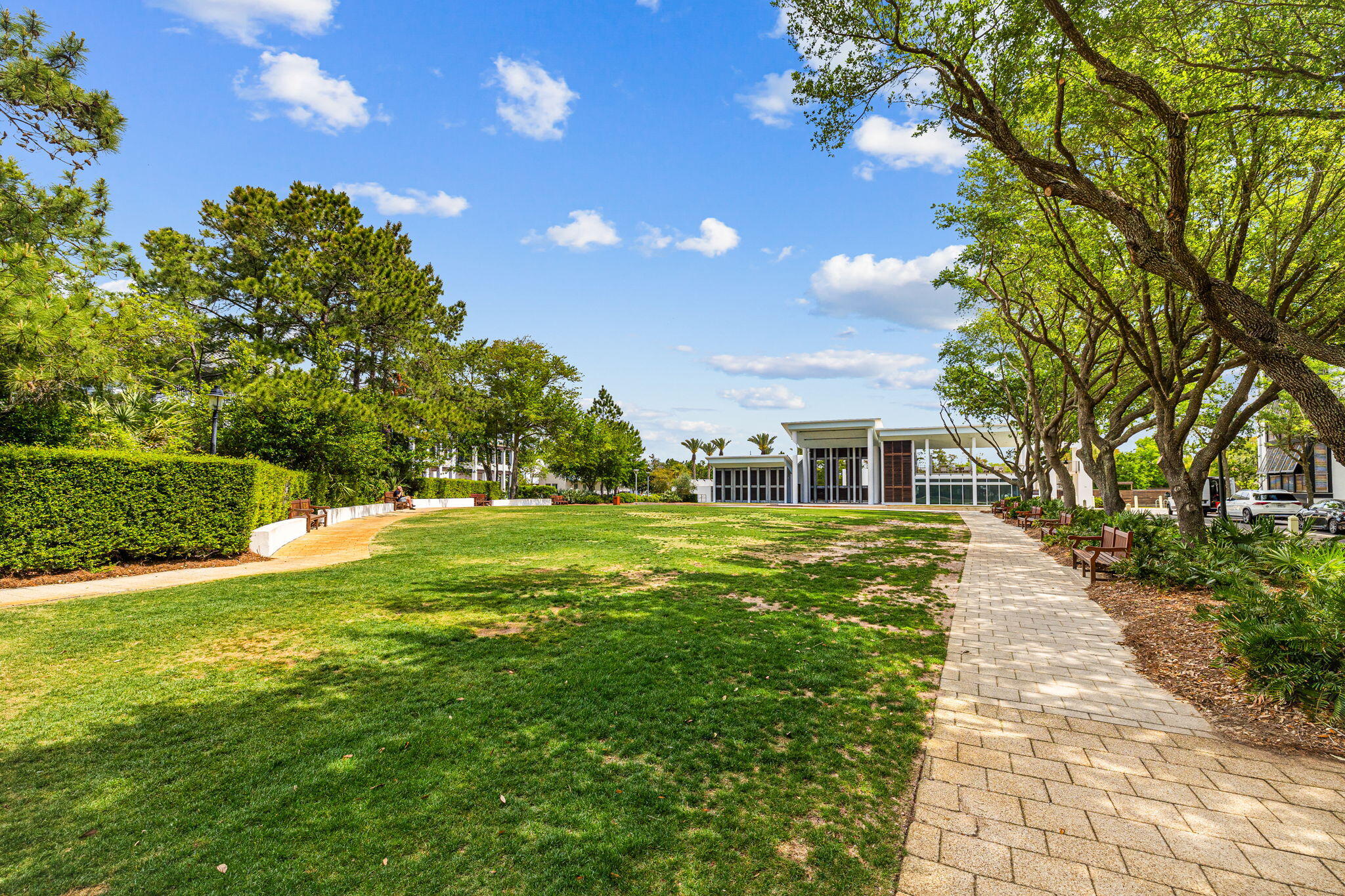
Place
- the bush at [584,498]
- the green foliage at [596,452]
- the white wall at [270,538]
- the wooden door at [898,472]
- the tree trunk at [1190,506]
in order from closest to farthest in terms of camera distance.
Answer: the tree trunk at [1190,506] < the white wall at [270,538] < the green foliage at [596,452] < the bush at [584,498] < the wooden door at [898,472]

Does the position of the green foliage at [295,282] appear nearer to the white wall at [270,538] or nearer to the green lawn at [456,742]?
the white wall at [270,538]

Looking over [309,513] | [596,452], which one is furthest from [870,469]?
[309,513]

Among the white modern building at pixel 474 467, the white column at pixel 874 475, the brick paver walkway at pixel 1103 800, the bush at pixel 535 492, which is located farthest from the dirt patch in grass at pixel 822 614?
the white column at pixel 874 475

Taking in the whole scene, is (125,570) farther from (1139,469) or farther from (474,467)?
(1139,469)

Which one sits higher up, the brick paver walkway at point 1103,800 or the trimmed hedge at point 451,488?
the trimmed hedge at point 451,488

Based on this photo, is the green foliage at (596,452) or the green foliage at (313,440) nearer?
the green foliage at (313,440)

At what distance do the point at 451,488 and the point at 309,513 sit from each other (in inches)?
673

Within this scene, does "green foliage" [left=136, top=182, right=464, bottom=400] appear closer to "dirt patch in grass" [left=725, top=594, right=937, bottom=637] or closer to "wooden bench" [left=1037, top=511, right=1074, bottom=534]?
"dirt patch in grass" [left=725, top=594, right=937, bottom=637]

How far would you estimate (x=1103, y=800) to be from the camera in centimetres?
327

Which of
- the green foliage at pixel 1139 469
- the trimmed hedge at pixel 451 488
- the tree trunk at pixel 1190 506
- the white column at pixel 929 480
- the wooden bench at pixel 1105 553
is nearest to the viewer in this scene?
the wooden bench at pixel 1105 553

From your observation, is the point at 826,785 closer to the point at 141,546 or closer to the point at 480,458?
the point at 141,546

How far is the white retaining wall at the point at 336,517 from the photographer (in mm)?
12320

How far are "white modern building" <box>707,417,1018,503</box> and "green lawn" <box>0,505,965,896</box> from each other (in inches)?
1640

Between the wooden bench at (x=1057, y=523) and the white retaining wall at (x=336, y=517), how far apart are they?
1988cm
